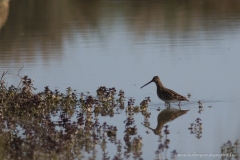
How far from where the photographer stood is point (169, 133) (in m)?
7.76

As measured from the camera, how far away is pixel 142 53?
1348 cm

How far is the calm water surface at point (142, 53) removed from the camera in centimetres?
859

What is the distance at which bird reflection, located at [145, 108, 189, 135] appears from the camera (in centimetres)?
847

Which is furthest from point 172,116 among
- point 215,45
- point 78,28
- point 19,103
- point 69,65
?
point 78,28

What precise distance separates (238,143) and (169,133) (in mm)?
1043

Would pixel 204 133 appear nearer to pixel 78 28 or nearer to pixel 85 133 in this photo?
pixel 85 133

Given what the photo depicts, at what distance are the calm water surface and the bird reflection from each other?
9 cm

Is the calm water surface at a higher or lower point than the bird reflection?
higher

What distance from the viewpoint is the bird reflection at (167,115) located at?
847cm

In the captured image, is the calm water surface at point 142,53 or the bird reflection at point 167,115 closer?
the bird reflection at point 167,115

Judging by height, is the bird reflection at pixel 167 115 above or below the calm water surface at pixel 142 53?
below

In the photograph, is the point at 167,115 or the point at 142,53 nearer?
the point at 167,115

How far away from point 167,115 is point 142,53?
4.61 meters

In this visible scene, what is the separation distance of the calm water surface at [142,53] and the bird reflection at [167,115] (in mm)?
94
